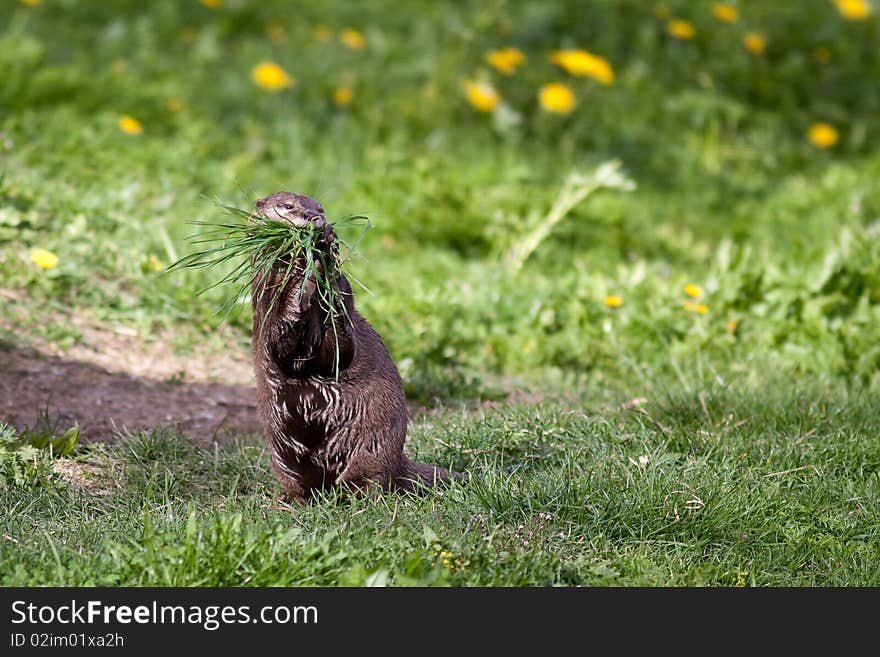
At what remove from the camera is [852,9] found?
414 inches

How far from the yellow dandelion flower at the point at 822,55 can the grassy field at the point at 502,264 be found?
0.07 metres

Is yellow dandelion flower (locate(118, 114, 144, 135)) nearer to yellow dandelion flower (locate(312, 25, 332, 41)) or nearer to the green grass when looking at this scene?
yellow dandelion flower (locate(312, 25, 332, 41))

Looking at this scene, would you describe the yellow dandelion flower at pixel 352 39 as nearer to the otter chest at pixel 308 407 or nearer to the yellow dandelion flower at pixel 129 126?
the yellow dandelion flower at pixel 129 126

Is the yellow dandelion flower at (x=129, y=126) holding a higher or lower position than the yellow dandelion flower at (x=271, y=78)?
lower

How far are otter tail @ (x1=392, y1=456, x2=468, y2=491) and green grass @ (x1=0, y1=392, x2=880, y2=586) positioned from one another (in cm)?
9

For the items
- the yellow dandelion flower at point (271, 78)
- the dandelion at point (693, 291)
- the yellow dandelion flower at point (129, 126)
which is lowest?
the dandelion at point (693, 291)

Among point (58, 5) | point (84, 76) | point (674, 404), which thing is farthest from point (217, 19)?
point (674, 404)

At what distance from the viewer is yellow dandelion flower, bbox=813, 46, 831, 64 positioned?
33.2ft

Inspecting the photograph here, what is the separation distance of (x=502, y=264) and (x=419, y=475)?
10.2 ft

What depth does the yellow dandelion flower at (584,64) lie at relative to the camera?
8852 mm

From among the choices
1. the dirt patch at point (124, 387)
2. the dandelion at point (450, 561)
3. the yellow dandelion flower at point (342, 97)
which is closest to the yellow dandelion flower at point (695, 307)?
the dirt patch at point (124, 387)

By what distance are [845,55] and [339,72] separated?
444 centimetres

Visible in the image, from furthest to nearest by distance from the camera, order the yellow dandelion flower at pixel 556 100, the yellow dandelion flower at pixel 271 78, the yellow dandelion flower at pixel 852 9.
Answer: the yellow dandelion flower at pixel 852 9, the yellow dandelion flower at pixel 556 100, the yellow dandelion flower at pixel 271 78

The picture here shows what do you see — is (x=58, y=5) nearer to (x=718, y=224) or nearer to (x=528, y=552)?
(x=718, y=224)
